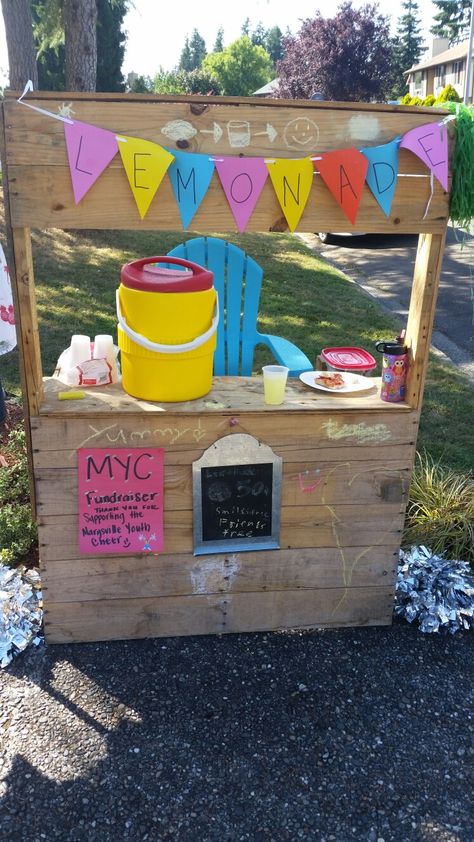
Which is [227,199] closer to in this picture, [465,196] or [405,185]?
[405,185]

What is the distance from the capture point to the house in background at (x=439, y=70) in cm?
4984

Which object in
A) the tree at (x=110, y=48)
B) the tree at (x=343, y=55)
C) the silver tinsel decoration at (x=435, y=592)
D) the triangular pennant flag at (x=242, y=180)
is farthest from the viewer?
the tree at (x=343, y=55)

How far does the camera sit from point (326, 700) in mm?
2438

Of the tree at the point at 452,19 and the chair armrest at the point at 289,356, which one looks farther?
the tree at the point at 452,19

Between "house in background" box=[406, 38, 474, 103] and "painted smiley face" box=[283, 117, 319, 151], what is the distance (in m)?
52.7

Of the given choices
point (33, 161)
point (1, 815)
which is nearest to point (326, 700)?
point (1, 815)

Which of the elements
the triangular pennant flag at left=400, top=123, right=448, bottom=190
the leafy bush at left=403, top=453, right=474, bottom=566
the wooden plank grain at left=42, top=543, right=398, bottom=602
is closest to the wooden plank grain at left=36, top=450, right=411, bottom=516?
the wooden plank grain at left=42, top=543, right=398, bottom=602

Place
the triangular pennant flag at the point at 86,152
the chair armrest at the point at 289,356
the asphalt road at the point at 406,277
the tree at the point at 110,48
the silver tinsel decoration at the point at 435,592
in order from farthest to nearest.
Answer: the tree at the point at 110,48, the asphalt road at the point at 406,277, the chair armrest at the point at 289,356, the silver tinsel decoration at the point at 435,592, the triangular pennant flag at the point at 86,152

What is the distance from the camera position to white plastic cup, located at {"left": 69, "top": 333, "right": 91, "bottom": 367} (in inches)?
106

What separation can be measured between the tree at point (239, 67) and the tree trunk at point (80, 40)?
187 ft

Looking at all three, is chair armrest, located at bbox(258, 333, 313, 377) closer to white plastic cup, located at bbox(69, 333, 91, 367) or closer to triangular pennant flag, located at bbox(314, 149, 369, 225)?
white plastic cup, located at bbox(69, 333, 91, 367)

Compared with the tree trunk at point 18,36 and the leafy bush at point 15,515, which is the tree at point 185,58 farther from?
the leafy bush at point 15,515

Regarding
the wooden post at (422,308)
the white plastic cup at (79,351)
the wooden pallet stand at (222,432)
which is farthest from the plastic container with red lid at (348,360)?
the white plastic cup at (79,351)

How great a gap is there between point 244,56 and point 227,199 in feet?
228
